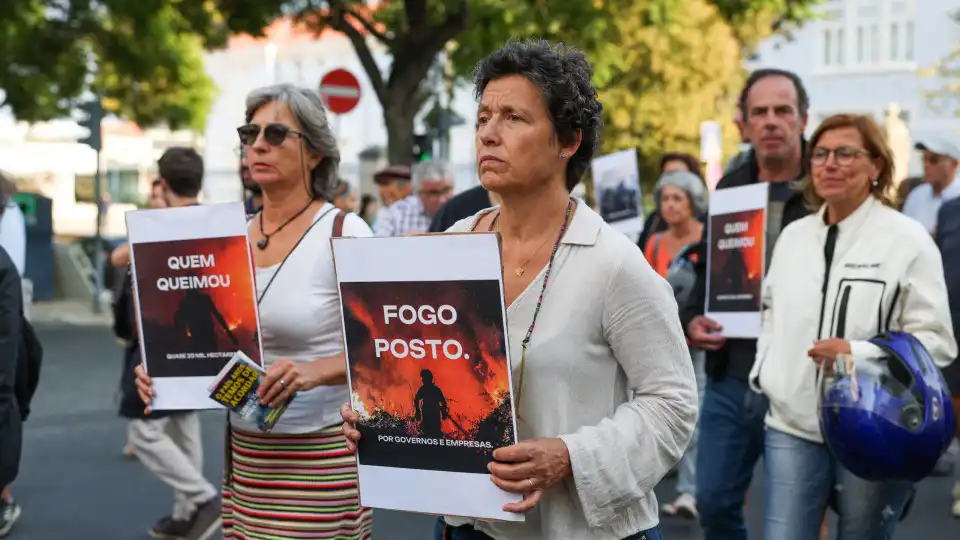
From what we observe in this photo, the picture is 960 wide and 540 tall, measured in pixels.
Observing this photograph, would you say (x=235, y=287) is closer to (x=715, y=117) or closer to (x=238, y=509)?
(x=238, y=509)

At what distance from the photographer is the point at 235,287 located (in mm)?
3791

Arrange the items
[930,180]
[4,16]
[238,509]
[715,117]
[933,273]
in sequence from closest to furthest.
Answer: [238,509], [933,273], [930,180], [4,16], [715,117]

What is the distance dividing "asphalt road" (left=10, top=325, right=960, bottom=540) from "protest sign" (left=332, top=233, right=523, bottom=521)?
476cm

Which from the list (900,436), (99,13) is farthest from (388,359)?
(99,13)

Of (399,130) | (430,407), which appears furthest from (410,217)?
(430,407)

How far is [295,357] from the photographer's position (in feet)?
13.2

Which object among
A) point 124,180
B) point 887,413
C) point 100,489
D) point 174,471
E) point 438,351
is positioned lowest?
point 100,489

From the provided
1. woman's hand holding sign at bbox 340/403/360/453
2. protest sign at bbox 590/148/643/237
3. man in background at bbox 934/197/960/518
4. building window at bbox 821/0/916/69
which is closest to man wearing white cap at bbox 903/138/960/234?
protest sign at bbox 590/148/643/237

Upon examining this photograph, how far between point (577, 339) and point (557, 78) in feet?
1.79

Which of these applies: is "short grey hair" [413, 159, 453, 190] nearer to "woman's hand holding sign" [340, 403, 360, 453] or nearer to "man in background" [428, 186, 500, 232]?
"man in background" [428, 186, 500, 232]

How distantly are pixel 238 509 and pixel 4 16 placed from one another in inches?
718

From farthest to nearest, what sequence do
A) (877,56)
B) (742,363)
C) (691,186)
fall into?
(877,56), (691,186), (742,363)

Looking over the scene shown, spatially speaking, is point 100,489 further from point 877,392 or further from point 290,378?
point 877,392

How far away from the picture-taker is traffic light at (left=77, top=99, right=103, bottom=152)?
20.4 meters
